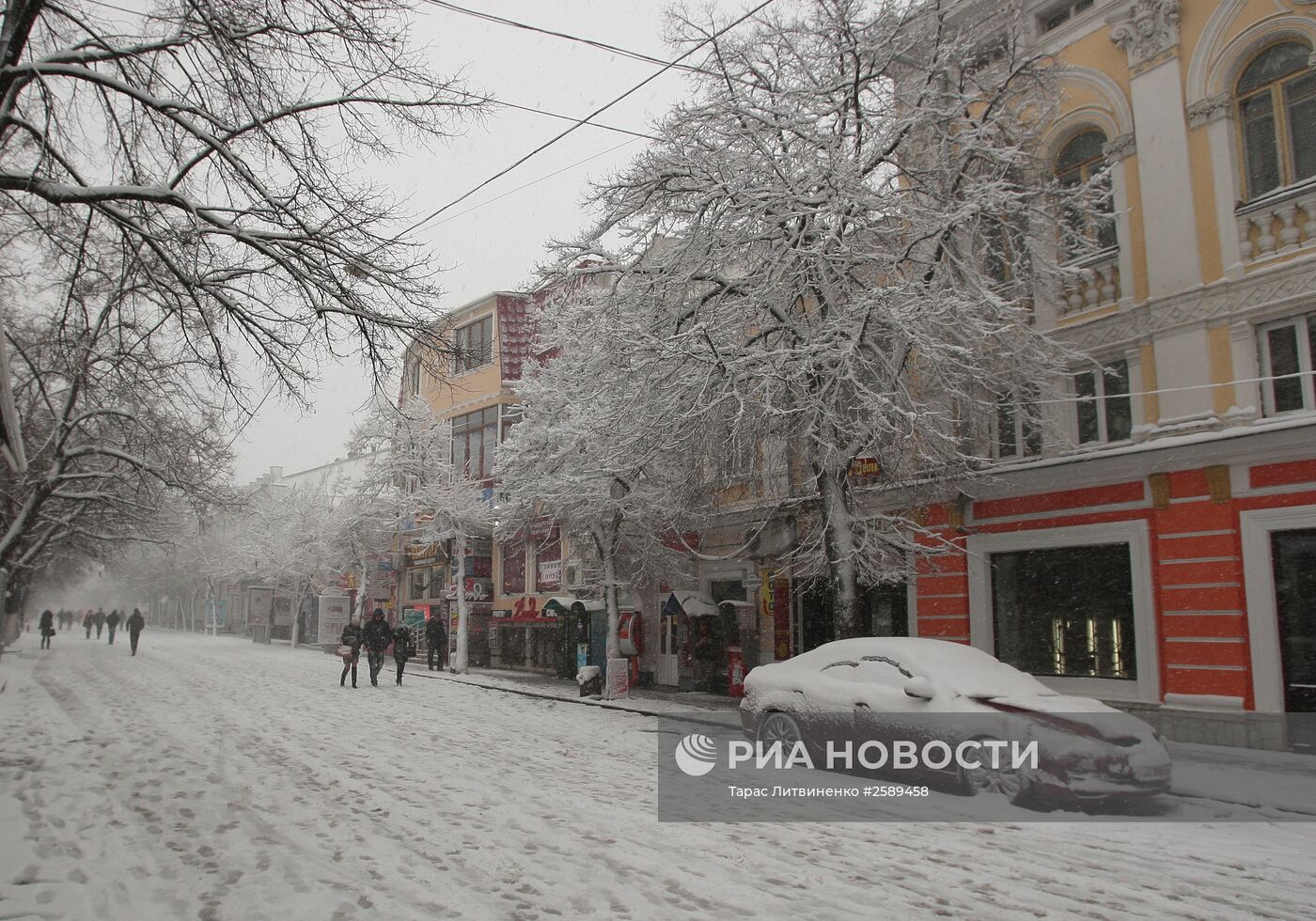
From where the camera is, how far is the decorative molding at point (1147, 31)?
46.8 feet

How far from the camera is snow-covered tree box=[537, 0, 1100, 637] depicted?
41.9 feet

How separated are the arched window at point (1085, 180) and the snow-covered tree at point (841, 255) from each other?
21.3 inches

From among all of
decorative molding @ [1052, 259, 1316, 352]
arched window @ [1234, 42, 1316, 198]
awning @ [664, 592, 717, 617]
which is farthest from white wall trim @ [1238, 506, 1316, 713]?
awning @ [664, 592, 717, 617]

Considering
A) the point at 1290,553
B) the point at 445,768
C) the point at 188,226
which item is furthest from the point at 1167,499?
the point at 188,226

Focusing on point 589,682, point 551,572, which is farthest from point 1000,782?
point 551,572

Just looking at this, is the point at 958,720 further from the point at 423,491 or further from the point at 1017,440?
the point at 423,491

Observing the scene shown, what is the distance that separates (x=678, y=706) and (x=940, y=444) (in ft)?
26.9

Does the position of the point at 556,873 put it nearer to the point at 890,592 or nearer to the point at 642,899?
the point at 642,899

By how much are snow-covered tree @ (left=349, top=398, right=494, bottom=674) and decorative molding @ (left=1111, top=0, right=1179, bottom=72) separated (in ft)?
66.4

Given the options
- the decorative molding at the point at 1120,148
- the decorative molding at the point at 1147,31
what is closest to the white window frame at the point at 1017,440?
the decorative molding at the point at 1120,148

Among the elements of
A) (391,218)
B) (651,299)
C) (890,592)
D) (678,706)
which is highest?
(651,299)

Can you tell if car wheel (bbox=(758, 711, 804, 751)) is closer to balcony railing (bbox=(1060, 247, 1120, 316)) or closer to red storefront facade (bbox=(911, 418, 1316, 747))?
red storefront facade (bbox=(911, 418, 1316, 747))

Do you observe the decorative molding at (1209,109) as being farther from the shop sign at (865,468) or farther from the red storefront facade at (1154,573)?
the shop sign at (865,468)

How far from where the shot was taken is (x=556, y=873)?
19.6 ft
